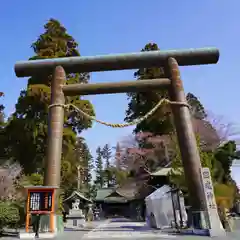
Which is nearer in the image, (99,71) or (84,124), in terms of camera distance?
(99,71)

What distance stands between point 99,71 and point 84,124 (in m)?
11.0

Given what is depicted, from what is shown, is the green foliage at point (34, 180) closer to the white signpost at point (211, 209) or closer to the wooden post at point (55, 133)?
the wooden post at point (55, 133)

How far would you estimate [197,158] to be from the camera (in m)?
11.2

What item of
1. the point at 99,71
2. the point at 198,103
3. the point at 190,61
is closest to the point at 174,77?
the point at 190,61

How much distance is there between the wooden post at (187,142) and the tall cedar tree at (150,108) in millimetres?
15585

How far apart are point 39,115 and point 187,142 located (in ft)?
45.8

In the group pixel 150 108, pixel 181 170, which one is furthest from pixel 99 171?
pixel 181 170

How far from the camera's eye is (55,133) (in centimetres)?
1205

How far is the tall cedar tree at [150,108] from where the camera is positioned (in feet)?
98.2

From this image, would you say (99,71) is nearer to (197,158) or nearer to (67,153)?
(197,158)

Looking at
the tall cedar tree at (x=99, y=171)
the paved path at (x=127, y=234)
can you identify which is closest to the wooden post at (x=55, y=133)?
→ the paved path at (x=127, y=234)

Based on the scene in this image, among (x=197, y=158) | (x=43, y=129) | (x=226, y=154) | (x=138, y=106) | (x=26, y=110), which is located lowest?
(x=197, y=158)

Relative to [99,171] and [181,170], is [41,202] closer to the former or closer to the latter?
[181,170]

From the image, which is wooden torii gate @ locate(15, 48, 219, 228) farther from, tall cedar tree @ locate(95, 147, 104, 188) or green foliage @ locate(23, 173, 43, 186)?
tall cedar tree @ locate(95, 147, 104, 188)
